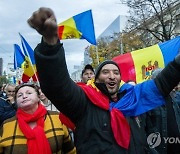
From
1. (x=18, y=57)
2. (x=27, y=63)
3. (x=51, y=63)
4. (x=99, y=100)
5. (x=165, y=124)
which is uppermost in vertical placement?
(x=18, y=57)

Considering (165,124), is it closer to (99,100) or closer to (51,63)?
(99,100)

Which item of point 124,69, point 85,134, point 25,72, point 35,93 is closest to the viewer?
point 85,134

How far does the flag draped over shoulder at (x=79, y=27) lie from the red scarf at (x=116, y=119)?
457 cm

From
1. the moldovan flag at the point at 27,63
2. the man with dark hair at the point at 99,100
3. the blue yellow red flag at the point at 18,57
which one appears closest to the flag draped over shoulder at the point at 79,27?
the moldovan flag at the point at 27,63

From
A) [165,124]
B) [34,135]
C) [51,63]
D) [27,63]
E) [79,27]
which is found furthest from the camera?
[27,63]

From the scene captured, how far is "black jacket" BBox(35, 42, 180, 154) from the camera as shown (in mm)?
1595

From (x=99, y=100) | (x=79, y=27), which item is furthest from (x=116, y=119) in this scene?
(x=79, y=27)

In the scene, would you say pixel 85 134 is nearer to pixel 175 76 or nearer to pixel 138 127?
pixel 138 127

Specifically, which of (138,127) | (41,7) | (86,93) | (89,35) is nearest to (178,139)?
(138,127)

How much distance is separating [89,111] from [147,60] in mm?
4210

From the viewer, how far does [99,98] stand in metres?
2.07

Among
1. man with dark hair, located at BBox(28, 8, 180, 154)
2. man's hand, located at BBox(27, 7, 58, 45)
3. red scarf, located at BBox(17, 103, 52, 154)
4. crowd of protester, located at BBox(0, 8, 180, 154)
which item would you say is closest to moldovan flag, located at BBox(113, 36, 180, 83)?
crowd of protester, located at BBox(0, 8, 180, 154)

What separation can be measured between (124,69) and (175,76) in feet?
14.7

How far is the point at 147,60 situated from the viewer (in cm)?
605
